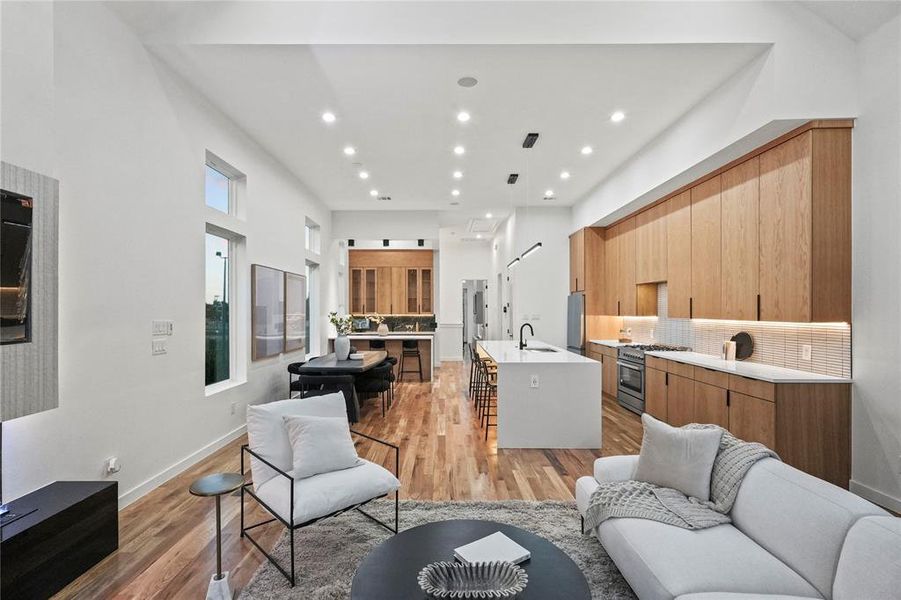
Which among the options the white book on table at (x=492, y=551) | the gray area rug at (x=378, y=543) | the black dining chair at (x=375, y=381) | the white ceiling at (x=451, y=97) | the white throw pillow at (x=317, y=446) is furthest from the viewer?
the black dining chair at (x=375, y=381)

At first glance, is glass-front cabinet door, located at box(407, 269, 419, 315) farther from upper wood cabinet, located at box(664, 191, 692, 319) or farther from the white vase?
upper wood cabinet, located at box(664, 191, 692, 319)

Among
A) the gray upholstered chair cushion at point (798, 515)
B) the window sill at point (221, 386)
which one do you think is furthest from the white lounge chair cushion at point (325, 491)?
the window sill at point (221, 386)

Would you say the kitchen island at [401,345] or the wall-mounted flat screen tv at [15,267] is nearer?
the wall-mounted flat screen tv at [15,267]

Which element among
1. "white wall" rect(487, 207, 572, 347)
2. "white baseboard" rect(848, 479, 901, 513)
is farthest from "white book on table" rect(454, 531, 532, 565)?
"white wall" rect(487, 207, 572, 347)

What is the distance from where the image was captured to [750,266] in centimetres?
404

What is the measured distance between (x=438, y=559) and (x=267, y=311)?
4.54 metres

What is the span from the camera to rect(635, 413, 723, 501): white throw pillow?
2.27m

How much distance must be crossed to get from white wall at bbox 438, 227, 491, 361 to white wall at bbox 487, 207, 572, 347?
3607 mm

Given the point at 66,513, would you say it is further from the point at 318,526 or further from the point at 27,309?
the point at 318,526

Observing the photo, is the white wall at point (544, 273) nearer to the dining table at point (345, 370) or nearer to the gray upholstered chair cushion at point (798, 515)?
the dining table at point (345, 370)

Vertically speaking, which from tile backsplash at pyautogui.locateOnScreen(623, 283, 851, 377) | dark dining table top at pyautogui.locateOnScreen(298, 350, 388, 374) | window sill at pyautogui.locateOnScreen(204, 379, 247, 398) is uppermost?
tile backsplash at pyautogui.locateOnScreen(623, 283, 851, 377)

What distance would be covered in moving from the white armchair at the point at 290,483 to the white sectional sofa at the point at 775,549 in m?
1.32

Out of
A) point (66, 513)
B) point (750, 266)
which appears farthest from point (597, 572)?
point (750, 266)

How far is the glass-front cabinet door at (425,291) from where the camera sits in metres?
10.2
